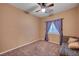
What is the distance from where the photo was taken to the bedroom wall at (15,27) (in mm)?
1576

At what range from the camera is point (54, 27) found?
1688mm

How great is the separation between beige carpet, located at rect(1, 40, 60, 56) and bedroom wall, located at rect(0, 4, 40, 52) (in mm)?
80

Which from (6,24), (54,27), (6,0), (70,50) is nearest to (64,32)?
(54,27)

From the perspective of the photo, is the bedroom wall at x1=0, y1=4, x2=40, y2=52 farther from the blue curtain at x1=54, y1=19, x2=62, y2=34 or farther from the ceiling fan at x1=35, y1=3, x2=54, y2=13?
the blue curtain at x1=54, y1=19, x2=62, y2=34

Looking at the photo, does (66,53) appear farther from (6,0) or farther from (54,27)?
(6,0)

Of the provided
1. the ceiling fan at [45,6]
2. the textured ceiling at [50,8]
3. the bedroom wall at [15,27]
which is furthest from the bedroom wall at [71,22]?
the bedroom wall at [15,27]

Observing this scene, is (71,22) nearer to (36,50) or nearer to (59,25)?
(59,25)

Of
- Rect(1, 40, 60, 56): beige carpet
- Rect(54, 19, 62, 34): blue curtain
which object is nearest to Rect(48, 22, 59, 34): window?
Rect(54, 19, 62, 34): blue curtain

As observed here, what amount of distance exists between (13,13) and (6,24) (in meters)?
0.20

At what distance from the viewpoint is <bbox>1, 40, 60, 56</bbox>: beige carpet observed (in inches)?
63.6

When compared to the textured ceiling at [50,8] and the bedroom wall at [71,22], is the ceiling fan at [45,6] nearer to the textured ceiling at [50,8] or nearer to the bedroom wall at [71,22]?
the textured ceiling at [50,8]

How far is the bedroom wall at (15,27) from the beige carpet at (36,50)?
0.08m

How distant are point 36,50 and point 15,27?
49 cm

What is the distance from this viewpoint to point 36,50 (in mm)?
1648
